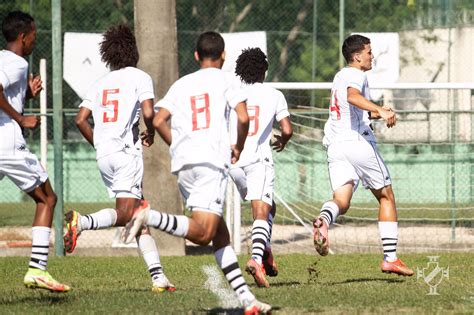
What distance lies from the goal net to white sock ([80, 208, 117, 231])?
583 cm

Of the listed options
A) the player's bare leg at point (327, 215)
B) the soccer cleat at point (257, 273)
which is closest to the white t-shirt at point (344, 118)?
the player's bare leg at point (327, 215)

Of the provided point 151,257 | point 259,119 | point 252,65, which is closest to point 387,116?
point 259,119

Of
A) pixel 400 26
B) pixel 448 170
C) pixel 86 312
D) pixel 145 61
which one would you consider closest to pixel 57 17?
pixel 145 61

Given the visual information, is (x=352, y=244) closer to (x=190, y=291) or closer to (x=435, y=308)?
(x=190, y=291)

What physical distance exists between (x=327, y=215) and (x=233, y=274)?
2894 mm

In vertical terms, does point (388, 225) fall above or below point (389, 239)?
above

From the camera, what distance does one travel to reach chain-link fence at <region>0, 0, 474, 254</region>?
83.8ft

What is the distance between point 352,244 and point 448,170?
17.1 ft

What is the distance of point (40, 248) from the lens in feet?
30.9

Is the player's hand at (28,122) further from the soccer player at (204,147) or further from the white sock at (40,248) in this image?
the soccer player at (204,147)

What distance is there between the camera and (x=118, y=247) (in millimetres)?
16922

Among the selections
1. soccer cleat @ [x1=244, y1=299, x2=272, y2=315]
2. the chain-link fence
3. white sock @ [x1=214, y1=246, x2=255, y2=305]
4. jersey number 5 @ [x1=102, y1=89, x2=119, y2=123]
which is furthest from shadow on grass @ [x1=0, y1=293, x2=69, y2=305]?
the chain-link fence

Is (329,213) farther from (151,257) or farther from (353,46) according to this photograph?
(151,257)

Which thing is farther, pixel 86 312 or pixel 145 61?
pixel 145 61
